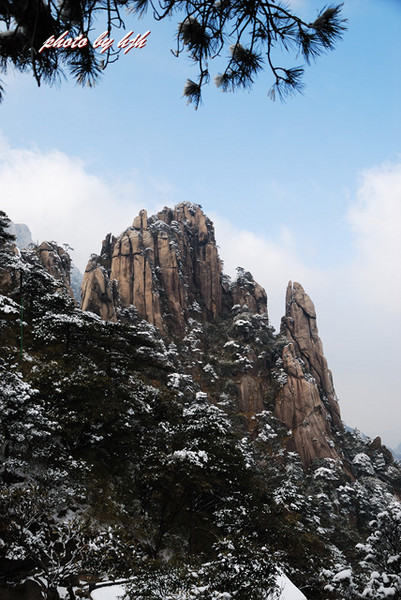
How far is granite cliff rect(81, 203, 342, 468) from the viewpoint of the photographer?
4056 cm

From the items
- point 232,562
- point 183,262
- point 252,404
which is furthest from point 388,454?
point 232,562

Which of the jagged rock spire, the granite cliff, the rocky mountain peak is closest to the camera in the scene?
the jagged rock spire

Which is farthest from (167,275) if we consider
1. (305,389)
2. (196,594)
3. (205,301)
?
(196,594)

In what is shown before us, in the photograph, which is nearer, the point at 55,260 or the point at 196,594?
the point at 196,594

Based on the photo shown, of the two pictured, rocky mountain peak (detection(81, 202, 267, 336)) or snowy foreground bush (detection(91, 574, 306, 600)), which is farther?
rocky mountain peak (detection(81, 202, 267, 336))

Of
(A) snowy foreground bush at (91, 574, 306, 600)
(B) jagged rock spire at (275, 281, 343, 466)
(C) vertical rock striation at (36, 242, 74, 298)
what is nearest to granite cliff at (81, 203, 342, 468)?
(B) jagged rock spire at (275, 281, 343, 466)

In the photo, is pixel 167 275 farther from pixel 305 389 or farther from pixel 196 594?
pixel 196 594

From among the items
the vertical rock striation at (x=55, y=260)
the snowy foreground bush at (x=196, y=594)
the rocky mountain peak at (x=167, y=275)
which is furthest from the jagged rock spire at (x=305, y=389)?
the snowy foreground bush at (x=196, y=594)

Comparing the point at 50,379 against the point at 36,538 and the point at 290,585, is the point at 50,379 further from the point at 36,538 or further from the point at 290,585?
the point at 290,585

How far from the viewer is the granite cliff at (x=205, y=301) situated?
40562 millimetres

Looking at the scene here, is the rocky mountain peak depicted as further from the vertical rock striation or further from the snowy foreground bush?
the snowy foreground bush

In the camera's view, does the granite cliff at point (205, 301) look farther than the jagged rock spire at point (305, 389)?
Yes

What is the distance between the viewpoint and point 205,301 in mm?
55062

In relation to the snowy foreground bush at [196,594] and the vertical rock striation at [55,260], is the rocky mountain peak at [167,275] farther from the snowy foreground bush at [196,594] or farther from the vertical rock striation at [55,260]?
the snowy foreground bush at [196,594]
